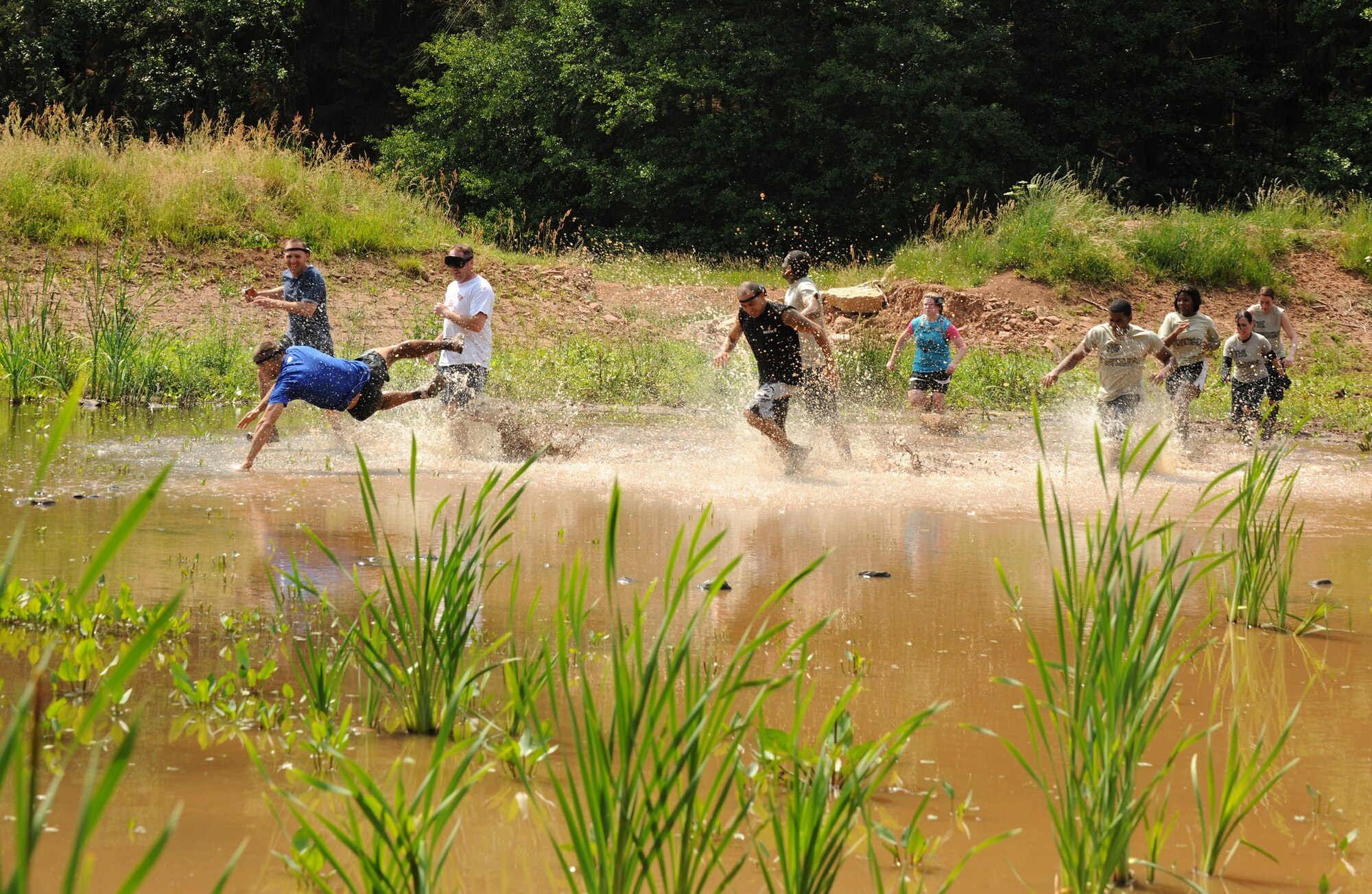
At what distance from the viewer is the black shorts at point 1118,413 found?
11.0m

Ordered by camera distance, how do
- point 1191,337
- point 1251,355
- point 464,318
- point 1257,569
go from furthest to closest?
point 1251,355
point 1191,337
point 464,318
point 1257,569

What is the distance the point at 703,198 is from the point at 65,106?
16.6 metres

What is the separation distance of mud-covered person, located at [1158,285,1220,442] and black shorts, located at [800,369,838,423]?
351cm

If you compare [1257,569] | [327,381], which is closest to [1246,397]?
[1257,569]

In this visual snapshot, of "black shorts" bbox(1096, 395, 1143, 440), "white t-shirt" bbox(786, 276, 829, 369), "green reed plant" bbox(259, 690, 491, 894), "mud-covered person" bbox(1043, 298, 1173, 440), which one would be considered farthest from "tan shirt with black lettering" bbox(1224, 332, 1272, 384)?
"green reed plant" bbox(259, 690, 491, 894)

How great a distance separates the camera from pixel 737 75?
32094 millimetres

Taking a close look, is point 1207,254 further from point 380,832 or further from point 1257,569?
point 380,832

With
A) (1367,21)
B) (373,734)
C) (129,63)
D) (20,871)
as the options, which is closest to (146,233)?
(129,63)

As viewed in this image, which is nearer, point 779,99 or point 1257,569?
point 1257,569

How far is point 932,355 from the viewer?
1313 cm

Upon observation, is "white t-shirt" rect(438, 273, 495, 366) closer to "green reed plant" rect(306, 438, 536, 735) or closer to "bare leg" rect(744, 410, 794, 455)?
"bare leg" rect(744, 410, 794, 455)

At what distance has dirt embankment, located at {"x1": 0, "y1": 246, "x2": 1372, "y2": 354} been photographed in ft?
59.4

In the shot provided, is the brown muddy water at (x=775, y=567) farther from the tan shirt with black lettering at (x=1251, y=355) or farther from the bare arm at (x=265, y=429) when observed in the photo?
the tan shirt with black lettering at (x=1251, y=355)

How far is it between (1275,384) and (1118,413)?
12.5 feet
